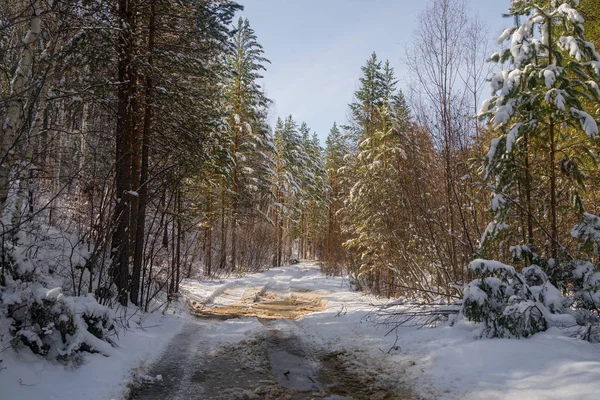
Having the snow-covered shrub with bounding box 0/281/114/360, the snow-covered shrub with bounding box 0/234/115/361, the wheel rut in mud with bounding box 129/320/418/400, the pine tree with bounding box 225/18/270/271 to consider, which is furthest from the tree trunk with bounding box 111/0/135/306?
the pine tree with bounding box 225/18/270/271

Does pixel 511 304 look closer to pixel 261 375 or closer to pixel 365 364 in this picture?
pixel 365 364

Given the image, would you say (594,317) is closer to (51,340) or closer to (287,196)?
(51,340)

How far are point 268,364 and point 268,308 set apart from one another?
6.45 m

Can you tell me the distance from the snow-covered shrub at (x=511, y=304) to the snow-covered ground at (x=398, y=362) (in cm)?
19

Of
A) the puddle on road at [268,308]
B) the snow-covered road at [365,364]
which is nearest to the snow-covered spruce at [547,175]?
the snow-covered road at [365,364]

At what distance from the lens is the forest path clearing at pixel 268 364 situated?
4770mm

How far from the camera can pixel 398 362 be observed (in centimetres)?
557

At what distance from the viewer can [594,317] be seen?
5.07 m

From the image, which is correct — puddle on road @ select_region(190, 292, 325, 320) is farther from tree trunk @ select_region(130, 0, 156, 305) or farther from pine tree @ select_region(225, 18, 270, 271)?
pine tree @ select_region(225, 18, 270, 271)

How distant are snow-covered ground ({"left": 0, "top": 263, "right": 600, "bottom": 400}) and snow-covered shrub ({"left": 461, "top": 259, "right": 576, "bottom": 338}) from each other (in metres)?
0.19

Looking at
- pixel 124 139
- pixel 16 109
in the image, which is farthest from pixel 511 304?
pixel 124 139

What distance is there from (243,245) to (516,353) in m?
21.4

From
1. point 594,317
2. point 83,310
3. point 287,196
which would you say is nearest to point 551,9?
point 594,317

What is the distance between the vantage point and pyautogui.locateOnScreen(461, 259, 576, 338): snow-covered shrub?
5074 millimetres
